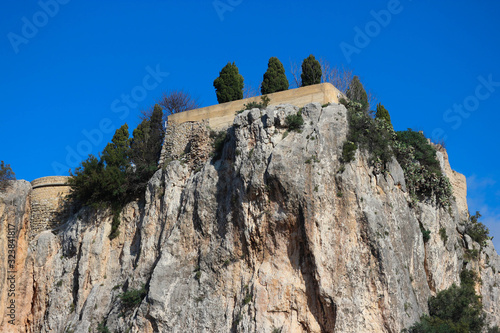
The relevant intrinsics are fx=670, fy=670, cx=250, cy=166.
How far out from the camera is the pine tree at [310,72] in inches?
1046

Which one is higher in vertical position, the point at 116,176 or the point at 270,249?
the point at 116,176

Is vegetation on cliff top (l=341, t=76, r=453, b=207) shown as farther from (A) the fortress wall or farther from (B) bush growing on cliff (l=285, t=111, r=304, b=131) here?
(B) bush growing on cliff (l=285, t=111, r=304, b=131)

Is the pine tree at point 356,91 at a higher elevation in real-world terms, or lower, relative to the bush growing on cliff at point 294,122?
higher

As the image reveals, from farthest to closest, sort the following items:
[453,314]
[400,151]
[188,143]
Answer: [188,143] < [400,151] < [453,314]

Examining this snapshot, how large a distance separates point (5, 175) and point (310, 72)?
14325 millimetres

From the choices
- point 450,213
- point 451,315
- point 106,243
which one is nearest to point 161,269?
point 106,243

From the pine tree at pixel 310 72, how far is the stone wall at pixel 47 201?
11.2 meters

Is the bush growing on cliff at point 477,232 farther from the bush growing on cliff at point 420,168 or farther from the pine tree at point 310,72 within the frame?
the pine tree at point 310,72

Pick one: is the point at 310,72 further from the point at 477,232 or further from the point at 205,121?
the point at 477,232

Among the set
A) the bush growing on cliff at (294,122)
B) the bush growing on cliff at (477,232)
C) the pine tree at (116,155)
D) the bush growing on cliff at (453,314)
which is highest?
the pine tree at (116,155)

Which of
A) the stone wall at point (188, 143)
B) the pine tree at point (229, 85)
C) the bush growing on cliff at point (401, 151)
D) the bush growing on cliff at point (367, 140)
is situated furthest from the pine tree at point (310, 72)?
the stone wall at point (188, 143)

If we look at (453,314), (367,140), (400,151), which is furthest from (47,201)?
(453,314)

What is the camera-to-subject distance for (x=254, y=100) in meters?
25.3

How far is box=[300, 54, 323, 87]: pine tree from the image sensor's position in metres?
26.6
